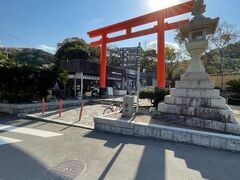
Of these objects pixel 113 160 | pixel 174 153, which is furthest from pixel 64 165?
pixel 174 153

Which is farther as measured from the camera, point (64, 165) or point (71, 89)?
point (71, 89)

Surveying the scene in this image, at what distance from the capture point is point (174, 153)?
4.53m

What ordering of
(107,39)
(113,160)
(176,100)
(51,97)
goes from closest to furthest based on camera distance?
(113,160)
(176,100)
(51,97)
(107,39)

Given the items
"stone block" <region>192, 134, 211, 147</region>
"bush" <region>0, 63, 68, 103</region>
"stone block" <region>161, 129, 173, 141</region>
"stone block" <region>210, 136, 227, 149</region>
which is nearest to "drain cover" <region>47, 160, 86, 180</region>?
"stone block" <region>161, 129, 173, 141</region>

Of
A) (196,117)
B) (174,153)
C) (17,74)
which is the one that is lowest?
(174,153)

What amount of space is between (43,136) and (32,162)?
6.52ft

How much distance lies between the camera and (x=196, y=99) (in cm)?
639

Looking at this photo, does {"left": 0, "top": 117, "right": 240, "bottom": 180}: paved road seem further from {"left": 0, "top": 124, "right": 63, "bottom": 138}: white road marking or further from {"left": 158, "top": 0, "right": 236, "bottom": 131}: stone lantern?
{"left": 158, "top": 0, "right": 236, "bottom": 131}: stone lantern

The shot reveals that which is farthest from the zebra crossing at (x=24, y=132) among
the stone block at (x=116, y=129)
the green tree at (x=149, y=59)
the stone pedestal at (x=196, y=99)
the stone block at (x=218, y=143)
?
the green tree at (x=149, y=59)

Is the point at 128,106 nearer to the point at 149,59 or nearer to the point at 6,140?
the point at 6,140

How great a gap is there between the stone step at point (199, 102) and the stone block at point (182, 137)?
1.56m

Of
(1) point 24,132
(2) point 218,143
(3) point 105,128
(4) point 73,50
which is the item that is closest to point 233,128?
(2) point 218,143

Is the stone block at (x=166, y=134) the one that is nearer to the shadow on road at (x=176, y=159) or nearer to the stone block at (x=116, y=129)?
the shadow on road at (x=176, y=159)

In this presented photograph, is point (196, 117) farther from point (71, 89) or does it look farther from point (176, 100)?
point (71, 89)
